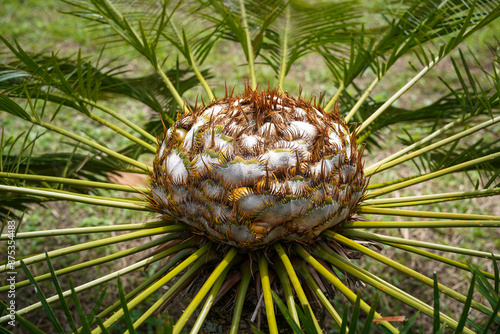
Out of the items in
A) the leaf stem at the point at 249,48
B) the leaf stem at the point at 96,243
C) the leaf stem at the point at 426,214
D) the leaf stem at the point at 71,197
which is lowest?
the leaf stem at the point at 426,214

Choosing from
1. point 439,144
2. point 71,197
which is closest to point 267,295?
point 71,197

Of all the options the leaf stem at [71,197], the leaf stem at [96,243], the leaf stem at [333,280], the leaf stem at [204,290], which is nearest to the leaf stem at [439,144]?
the leaf stem at [333,280]

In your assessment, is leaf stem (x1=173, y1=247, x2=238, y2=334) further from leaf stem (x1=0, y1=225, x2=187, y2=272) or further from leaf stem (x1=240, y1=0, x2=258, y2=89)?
leaf stem (x1=240, y1=0, x2=258, y2=89)

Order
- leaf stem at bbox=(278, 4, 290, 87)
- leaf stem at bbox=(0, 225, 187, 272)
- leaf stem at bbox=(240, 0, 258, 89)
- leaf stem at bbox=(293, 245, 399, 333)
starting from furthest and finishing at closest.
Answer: leaf stem at bbox=(278, 4, 290, 87)
leaf stem at bbox=(240, 0, 258, 89)
leaf stem at bbox=(0, 225, 187, 272)
leaf stem at bbox=(293, 245, 399, 333)

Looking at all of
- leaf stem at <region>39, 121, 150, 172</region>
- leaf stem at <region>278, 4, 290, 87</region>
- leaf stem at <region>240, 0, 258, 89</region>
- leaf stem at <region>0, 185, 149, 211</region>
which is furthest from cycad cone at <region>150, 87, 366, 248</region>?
leaf stem at <region>278, 4, 290, 87</region>

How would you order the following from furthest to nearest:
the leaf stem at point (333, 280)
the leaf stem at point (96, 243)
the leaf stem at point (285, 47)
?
1. the leaf stem at point (285, 47)
2. the leaf stem at point (96, 243)
3. the leaf stem at point (333, 280)

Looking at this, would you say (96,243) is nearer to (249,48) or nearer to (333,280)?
(333,280)

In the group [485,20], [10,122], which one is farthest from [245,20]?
[10,122]

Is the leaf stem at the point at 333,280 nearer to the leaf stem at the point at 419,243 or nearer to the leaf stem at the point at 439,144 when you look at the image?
the leaf stem at the point at 419,243
